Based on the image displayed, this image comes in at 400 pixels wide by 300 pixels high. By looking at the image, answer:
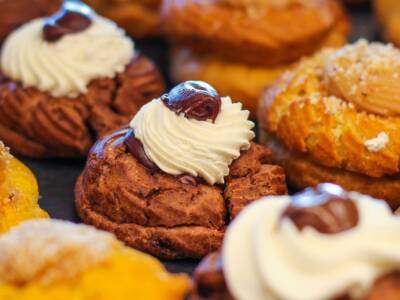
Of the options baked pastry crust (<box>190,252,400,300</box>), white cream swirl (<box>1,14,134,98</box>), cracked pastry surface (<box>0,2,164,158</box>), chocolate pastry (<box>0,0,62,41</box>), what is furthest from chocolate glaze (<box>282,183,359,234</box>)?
chocolate pastry (<box>0,0,62,41</box>)

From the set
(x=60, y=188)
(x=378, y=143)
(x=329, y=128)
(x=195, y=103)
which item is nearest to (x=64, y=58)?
(x=60, y=188)

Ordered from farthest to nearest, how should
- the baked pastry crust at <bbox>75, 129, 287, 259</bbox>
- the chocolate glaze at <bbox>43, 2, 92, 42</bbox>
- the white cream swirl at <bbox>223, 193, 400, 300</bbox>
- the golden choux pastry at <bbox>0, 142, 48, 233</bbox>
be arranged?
1. the chocolate glaze at <bbox>43, 2, 92, 42</bbox>
2. the golden choux pastry at <bbox>0, 142, 48, 233</bbox>
3. the baked pastry crust at <bbox>75, 129, 287, 259</bbox>
4. the white cream swirl at <bbox>223, 193, 400, 300</bbox>

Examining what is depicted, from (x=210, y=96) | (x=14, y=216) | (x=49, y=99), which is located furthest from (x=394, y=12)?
(x=14, y=216)

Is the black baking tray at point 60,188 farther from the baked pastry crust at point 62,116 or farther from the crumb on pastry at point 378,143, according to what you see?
the crumb on pastry at point 378,143

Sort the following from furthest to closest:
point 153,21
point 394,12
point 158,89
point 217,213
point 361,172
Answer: point 153,21, point 394,12, point 158,89, point 361,172, point 217,213

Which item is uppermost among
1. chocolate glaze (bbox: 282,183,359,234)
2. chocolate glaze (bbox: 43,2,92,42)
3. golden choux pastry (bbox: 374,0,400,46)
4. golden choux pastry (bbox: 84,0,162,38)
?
chocolate glaze (bbox: 282,183,359,234)

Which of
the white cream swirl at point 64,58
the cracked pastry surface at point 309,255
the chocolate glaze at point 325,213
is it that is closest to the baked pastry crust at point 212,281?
the cracked pastry surface at point 309,255

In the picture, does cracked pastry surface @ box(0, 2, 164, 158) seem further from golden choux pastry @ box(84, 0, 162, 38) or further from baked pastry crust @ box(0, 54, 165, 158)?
golden choux pastry @ box(84, 0, 162, 38)

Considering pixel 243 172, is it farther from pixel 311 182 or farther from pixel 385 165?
pixel 385 165
